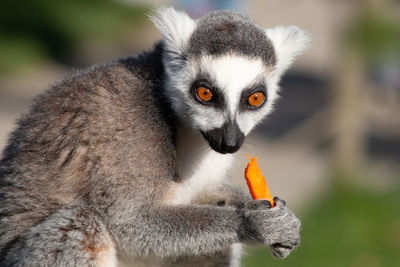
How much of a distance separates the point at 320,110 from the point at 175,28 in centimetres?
983

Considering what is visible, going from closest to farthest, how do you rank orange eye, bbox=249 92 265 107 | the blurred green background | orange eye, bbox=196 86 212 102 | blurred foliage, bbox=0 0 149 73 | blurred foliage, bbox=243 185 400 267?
1. orange eye, bbox=196 86 212 102
2. orange eye, bbox=249 92 265 107
3. blurred foliage, bbox=243 185 400 267
4. the blurred green background
5. blurred foliage, bbox=0 0 149 73

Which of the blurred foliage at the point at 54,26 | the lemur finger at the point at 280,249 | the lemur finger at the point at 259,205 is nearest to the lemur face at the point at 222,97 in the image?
the lemur finger at the point at 259,205

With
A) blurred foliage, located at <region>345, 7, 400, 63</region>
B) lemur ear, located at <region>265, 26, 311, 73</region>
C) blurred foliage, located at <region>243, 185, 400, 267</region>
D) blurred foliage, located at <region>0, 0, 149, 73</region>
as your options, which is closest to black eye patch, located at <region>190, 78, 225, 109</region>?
lemur ear, located at <region>265, 26, 311, 73</region>

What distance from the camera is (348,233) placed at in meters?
9.92

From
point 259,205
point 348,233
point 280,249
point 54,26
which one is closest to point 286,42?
point 259,205

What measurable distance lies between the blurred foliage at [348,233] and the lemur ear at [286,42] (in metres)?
4.60

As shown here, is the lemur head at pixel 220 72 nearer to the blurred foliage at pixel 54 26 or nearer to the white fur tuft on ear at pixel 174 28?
the white fur tuft on ear at pixel 174 28

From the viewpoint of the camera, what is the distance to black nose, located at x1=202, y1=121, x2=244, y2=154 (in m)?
4.14

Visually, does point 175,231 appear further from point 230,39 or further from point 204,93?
point 230,39

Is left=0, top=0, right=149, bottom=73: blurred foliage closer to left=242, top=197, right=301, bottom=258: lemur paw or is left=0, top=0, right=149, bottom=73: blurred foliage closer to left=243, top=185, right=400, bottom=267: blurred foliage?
left=243, top=185, right=400, bottom=267: blurred foliage

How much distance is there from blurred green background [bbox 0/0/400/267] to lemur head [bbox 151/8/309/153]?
1.97 feet

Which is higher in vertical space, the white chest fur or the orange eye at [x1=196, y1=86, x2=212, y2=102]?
the orange eye at [x1=196, y1=86, x2=212, y2=102]

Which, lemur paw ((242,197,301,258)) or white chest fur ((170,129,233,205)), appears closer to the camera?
lemur paw ((242,197,301,258))

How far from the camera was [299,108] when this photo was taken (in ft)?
57.6
